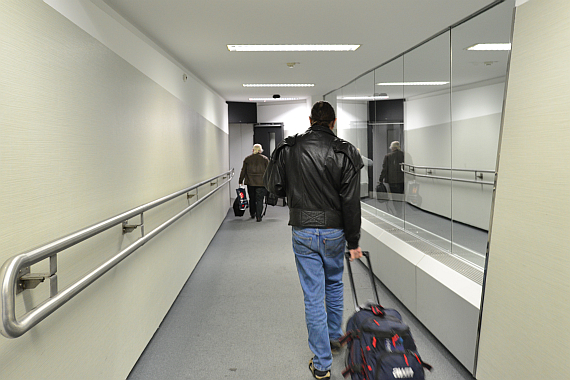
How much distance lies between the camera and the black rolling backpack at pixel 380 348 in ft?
6.44

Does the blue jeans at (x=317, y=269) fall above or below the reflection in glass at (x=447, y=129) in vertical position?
below

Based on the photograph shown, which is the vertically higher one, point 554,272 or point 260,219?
point 554,272

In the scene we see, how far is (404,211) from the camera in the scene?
468 centimetres

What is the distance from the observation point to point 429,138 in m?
3.99

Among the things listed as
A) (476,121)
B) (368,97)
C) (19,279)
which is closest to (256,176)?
(368,97)

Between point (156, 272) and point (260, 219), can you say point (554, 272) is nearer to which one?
point (156, 272)

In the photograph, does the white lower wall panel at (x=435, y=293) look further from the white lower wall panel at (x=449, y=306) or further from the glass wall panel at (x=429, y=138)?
the glass wall panel at (x=429, y=138)

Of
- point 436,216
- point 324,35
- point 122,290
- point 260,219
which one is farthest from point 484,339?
point 260,219

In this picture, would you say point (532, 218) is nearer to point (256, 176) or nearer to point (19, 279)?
point (19, 279)

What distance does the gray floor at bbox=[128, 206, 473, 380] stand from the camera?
9.33 feet

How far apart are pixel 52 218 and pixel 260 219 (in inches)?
294

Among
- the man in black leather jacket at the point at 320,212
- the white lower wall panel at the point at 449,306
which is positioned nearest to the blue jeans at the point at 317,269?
the man in black leather jacket at the point at 320,212

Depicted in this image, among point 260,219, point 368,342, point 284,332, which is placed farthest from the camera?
point 260,219

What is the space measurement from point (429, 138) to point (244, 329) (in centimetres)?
240
